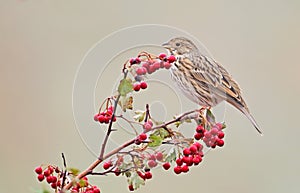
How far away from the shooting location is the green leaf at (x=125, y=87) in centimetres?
55

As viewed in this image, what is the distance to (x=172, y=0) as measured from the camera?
241 cm

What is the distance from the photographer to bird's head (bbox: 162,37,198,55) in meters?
0.71

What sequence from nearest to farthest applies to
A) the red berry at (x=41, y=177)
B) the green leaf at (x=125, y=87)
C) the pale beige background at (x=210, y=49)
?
the green leaf at (x=125, y=87), the red berry at (x=41, y=177), the pale beige background at (x=210, y=49)

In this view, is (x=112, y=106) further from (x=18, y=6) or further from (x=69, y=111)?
(x=18, y=6)

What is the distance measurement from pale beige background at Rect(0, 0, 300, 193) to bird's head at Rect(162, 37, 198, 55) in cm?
120

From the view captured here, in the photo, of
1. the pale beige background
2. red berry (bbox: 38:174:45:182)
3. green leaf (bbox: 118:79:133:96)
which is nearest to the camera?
green leaf (bbox: 118:79:133:96)

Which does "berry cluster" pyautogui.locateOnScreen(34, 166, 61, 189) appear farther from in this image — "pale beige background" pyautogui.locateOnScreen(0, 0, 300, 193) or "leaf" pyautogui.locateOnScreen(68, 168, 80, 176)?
"pale beige background" pyautogui.locateOnScreen(0, 0, 300, 193)

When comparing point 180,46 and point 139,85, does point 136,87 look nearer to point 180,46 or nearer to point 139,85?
point 139,85

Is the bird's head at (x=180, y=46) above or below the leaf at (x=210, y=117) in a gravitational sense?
above

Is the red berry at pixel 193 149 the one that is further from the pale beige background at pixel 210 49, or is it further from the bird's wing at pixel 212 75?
the pale beige background at pixel 210 49

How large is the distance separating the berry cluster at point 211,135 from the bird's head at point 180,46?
0.12m

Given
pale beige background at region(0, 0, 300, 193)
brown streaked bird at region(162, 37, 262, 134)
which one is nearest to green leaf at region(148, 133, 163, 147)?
brown streaked bird at region(162, 37, 262, 134)

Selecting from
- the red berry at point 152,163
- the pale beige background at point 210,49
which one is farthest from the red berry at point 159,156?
the pale beige background at point 210,49

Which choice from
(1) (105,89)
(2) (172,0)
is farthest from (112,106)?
(2) (172,0)
